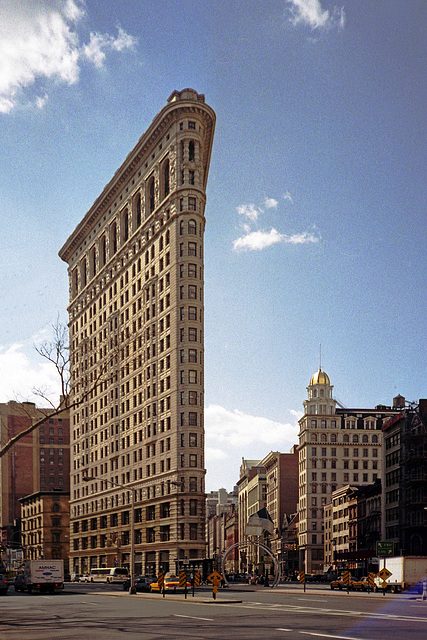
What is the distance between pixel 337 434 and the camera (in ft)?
577

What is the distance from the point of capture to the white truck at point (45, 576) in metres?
62.8

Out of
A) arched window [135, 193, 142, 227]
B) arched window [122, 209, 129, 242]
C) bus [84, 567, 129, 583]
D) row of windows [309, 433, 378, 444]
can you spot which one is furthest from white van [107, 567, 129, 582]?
row of windows [309, 433, 378, 444]

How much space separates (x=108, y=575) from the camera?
10412 centimetres

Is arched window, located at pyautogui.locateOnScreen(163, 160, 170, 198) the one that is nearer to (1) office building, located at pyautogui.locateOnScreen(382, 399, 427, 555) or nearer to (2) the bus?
(1) office building, located at pyautogui.locateOnScreen(382, 399, 427, 555)

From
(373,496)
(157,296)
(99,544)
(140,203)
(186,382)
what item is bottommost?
(99,544)

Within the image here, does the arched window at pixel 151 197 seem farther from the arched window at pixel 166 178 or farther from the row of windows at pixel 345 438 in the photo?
the row of windows at pixel 345 438

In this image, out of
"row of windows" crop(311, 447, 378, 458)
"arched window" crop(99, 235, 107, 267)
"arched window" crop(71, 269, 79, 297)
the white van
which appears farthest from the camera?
"row of windows" crop(311, 447, 378, 458)

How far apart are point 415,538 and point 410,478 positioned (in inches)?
286

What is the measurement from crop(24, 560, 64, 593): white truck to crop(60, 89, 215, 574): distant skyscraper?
31.4 m

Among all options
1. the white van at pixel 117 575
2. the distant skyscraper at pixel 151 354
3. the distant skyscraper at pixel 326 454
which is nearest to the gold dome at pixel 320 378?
the distant skyscraper at pixel 326 454

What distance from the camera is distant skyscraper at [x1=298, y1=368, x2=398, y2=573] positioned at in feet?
560

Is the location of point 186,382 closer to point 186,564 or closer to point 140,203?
point 186,564

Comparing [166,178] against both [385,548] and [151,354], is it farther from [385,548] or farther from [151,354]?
[385,548]

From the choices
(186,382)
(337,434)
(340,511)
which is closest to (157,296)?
(186,382)
